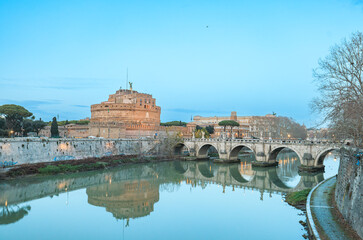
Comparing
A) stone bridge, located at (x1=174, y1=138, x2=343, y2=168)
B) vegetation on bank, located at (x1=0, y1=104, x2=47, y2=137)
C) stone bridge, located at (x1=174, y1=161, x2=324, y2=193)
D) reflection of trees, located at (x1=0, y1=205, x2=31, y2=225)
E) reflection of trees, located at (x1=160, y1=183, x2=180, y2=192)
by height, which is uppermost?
vegetation on bank, located at (x1=0, y1=104, x2=47, y2=137)

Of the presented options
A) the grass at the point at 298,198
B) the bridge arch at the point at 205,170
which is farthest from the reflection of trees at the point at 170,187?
the grass at the point at 298,198

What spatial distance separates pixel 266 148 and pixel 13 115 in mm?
27129

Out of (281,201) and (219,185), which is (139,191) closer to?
(219,185)

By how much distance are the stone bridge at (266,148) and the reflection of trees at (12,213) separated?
60.8ft

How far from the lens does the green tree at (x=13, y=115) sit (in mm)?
31875

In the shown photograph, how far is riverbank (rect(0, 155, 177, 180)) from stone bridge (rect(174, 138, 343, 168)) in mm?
6010

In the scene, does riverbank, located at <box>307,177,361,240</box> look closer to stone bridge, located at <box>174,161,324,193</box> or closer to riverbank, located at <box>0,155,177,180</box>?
stone bridge, located at <box>174,161,324,193</box>

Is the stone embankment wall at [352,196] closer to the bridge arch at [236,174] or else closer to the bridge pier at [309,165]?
the bridge arch at [236,174]

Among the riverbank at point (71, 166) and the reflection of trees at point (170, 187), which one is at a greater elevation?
the riverbank at point (71, 166)

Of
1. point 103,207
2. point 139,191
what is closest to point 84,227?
point 103,207

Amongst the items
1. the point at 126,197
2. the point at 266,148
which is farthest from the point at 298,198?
the point at 266,148

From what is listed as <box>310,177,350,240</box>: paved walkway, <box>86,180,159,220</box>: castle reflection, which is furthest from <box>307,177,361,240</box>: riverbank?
<box>86,180,159,220</box>: castle reflection

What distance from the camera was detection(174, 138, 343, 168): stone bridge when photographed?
25375mm

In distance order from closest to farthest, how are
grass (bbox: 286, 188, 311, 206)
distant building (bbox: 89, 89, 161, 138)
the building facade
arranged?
grass (bbox: 286, 188, 311, 206) < distant building (bbox: 89, 89, 161, 138) < the building facade
